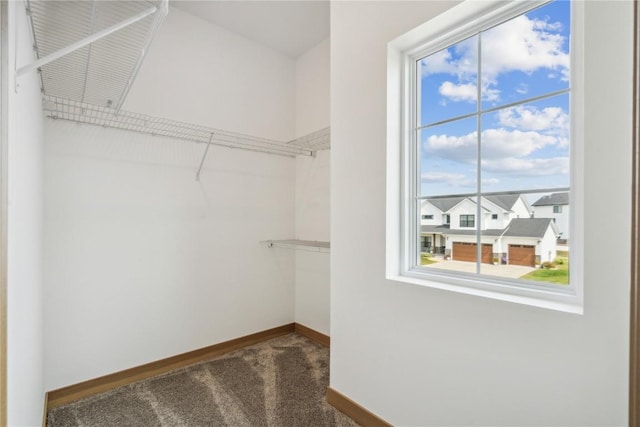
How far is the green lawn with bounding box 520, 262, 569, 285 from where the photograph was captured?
111 centimetres

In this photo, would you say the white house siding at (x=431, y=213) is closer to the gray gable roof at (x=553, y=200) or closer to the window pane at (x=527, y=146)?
the window pane at (x=527, y=146)

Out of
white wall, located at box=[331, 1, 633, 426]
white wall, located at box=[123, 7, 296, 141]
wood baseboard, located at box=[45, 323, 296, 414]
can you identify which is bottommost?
wood baseboard, located at box=[45, 323, 296, 414]

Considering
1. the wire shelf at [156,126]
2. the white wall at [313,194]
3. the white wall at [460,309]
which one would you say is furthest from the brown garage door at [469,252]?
the wire shelf at [156,126]

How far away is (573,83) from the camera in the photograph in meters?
1.07

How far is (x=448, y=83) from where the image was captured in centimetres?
150

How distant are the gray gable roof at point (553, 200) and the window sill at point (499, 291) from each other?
0.32 metres

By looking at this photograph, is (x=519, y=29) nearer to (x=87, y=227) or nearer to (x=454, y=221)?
(x=454, y=221)

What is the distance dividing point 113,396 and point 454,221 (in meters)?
2.27

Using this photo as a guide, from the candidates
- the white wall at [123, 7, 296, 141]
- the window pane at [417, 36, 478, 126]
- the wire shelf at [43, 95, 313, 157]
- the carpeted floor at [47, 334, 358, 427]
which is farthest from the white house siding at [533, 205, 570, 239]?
the white wall at [123, 7, 296, 141]

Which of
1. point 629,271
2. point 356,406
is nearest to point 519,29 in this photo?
point 629,271

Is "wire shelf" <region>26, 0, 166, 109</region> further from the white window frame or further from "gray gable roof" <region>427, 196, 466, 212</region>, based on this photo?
"gray gable roof" <region>427, 196, 466, 212</region>

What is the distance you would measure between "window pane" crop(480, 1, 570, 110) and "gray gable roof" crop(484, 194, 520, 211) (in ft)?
1.28

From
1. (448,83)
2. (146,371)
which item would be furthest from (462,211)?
(146,371)

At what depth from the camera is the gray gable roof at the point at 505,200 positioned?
1.26 meters
